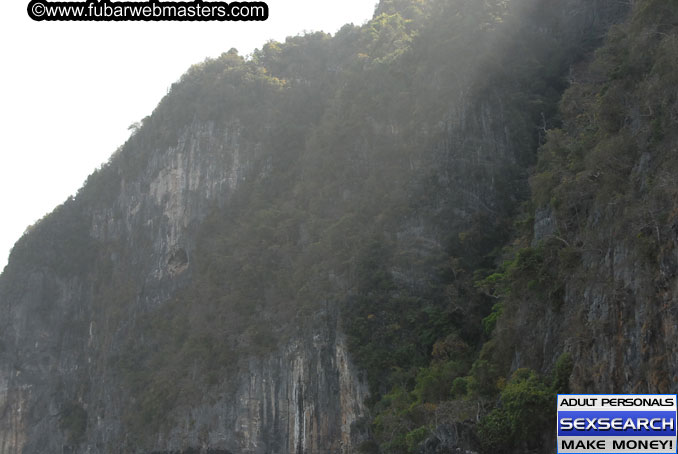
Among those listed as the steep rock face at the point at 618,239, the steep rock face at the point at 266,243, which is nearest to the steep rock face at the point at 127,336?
the steep rock face at the point at 266,243

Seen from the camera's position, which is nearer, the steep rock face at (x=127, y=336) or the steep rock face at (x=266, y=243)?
the steep rock face at (x=266, y=243)

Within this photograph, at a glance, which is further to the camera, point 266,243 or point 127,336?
point 127,336

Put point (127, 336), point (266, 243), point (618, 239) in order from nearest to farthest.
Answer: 1. point (618, 239)
2. point (266, 243)
3. point (127, 336)

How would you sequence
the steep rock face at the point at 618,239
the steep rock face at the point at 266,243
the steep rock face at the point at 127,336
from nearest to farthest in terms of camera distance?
the steep rock face at the point at 618,239
the steep rock face at the point at 266,243
the steep rock face at the point at 127,336

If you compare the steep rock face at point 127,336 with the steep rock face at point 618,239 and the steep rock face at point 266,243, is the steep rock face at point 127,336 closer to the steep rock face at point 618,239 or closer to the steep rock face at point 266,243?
the steep rock face at point 266,243

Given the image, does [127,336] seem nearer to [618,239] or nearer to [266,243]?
[266,243]

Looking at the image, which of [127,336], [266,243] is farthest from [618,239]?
[127,336]

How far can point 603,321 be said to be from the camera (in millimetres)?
17750

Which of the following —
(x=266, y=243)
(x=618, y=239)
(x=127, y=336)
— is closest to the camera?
(x=618, y=239)

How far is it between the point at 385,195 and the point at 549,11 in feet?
45.2

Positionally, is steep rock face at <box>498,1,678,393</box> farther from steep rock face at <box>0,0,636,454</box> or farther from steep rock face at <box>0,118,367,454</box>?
steep rock face at <box>0,118,367,454</box>

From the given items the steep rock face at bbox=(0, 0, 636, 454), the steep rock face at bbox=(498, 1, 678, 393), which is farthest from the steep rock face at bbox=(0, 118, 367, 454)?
the steep rock face at bbox=(498, 1, 678, 393)

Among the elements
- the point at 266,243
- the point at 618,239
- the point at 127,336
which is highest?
the point at 266,243

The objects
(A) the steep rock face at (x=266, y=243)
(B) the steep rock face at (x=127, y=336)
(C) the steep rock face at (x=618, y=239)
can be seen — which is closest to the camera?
(C) the steep rock face at (x=618, y=239)
